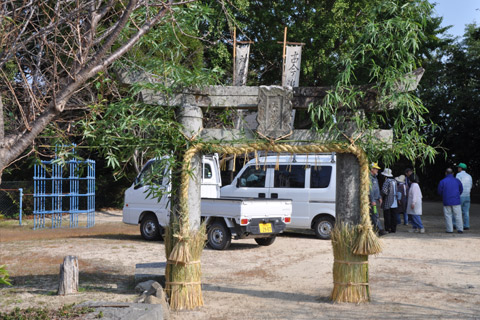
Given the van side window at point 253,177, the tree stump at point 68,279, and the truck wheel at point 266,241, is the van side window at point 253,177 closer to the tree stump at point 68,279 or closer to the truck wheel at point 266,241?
the truck wheel at point 266,241

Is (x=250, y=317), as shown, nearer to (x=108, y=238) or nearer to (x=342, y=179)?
(x=342, y=179)

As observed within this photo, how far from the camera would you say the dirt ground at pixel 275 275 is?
6.13 m

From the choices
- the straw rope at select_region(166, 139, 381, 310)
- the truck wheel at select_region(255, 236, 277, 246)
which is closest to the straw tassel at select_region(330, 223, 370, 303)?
the straw rope at select_region(166, 139, 381, 310)

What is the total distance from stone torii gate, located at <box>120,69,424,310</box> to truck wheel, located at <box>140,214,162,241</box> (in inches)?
235

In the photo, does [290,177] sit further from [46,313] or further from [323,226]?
[46,313]

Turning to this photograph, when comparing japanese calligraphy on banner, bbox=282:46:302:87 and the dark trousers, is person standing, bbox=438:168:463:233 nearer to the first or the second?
the dark trousers

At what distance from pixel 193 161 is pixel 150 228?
6353 mm

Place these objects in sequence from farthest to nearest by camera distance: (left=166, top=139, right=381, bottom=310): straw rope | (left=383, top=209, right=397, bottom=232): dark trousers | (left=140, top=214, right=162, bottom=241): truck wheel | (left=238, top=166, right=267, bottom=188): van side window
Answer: (left=383, top=209, right=397, bottom=232): dark trousers → (left=238, top=166, right=267, bottom=188): van side window → (left=140, top=214, right=162, bottom=241): truck wheel → (left=166, top=139, right=381, bottom=310): straw rope

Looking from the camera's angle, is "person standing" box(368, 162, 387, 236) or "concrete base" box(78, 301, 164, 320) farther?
"person standing" box(368, 162, 387, 236)

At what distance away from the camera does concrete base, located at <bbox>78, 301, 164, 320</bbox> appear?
4.69 metres

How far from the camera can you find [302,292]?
7.19 metres

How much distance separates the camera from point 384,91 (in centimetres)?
610

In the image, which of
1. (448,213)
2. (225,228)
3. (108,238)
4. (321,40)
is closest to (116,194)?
(108,238)

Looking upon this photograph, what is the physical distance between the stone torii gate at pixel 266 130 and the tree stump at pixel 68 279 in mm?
1324
